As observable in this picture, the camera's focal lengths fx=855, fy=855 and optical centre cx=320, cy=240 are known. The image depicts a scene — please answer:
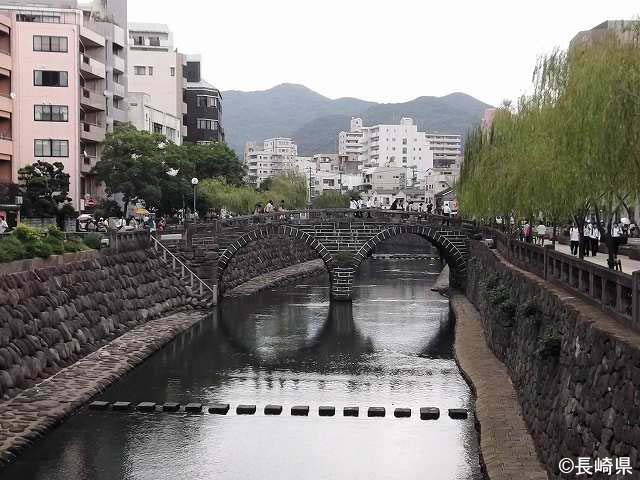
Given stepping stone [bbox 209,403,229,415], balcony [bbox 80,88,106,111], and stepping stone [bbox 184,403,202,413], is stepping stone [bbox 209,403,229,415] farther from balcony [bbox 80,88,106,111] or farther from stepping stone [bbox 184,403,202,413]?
balcony [bbox 80,88,106,111]

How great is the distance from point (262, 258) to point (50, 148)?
17229 mm

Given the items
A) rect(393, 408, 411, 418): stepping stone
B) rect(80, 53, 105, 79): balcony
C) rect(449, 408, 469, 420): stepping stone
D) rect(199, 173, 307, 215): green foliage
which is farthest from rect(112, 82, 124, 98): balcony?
rect(449, 408, 469, 420): stepping stone

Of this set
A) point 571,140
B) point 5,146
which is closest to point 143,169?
point 5,146

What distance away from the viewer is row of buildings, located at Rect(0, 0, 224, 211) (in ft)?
159

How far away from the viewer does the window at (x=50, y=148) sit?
163 feet

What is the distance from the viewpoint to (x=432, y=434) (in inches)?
804

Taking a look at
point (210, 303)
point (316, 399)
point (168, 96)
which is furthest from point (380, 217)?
point (168, 96)

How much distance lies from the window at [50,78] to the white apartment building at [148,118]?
37.1 ft

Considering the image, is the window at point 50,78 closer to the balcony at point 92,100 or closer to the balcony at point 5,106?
the balcony at point 92,100

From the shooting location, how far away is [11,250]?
25859mm

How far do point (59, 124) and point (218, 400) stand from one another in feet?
101

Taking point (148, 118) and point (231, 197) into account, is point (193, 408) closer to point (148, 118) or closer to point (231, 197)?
point (231, 197)

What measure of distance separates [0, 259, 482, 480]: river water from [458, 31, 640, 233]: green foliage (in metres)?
6.19

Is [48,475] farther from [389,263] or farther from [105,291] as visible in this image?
[389,263]
